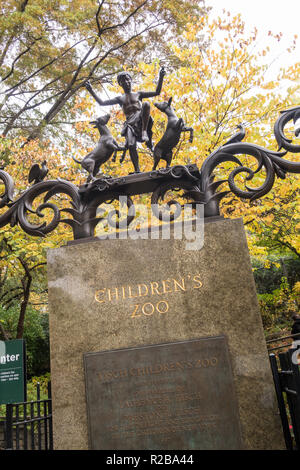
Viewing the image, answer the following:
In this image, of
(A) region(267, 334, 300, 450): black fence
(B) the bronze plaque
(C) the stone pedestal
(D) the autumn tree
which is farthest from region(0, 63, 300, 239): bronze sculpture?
(D) the autumn tree

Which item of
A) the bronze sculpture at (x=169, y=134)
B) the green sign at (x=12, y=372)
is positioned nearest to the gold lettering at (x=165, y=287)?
the bronze sculpture at (x=169, y=134)

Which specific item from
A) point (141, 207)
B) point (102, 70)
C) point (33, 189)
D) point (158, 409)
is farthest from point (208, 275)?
point (102, 70)

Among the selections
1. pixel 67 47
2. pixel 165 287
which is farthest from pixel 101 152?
pixel 67 47

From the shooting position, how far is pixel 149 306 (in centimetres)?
376

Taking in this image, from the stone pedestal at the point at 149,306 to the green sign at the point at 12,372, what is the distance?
2.25 meters

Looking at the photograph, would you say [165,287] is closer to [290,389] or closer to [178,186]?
[178,186]

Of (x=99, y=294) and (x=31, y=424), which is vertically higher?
(x=99, y=294)

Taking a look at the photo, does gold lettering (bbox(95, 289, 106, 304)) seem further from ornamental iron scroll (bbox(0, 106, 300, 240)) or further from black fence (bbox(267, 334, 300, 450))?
black fence (bbox(267, 334, 300, 450))

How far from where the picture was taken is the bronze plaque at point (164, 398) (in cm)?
337

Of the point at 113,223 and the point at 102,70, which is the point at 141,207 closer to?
the point at 113,223

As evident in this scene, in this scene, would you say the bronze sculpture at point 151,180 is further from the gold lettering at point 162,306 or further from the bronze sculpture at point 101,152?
the gold lettering at point 162,306

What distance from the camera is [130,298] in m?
3.82

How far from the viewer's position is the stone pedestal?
353 cm

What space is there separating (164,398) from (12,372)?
125 inches
